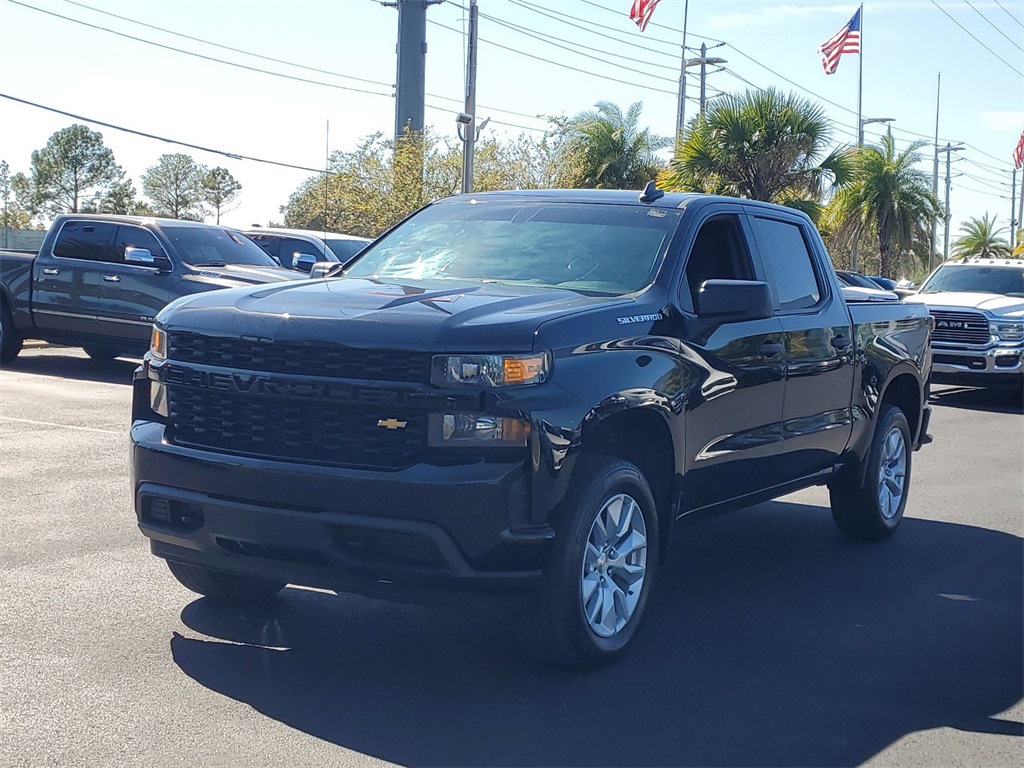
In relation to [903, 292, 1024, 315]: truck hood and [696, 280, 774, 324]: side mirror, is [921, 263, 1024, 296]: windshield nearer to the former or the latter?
[903, 292, 1024, 315]: truck hood

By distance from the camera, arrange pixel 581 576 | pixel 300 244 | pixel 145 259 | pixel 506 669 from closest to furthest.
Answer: pixel 581 576 < pixel 506 669 < pixel 145 259 < pixel 300 244

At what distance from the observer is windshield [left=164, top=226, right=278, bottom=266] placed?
49.0ft

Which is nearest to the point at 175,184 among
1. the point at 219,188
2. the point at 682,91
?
the point at 219,188

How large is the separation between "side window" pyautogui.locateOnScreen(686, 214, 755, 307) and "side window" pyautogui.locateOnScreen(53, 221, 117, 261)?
34.3 feet

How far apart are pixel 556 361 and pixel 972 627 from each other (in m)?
2.56

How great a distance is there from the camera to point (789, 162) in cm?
2786

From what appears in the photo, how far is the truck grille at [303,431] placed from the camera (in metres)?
4.54

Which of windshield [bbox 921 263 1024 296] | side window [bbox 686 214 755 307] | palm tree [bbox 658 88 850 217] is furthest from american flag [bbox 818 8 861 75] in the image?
side window [bbox 686 214 755 307]

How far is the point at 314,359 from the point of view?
15.3 ft

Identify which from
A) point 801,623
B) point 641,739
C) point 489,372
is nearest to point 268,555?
point 489,372

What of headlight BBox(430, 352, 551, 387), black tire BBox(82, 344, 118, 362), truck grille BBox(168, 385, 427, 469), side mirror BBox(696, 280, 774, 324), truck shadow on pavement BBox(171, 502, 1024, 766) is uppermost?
Answer: side mirror BBox(696, 280, 774, 324)

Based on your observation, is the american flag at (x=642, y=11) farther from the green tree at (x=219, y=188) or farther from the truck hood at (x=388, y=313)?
the green tree at (x=219, y=188)

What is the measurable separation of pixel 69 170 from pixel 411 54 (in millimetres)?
72718

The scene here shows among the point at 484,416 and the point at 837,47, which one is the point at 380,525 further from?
the point at 837,47
